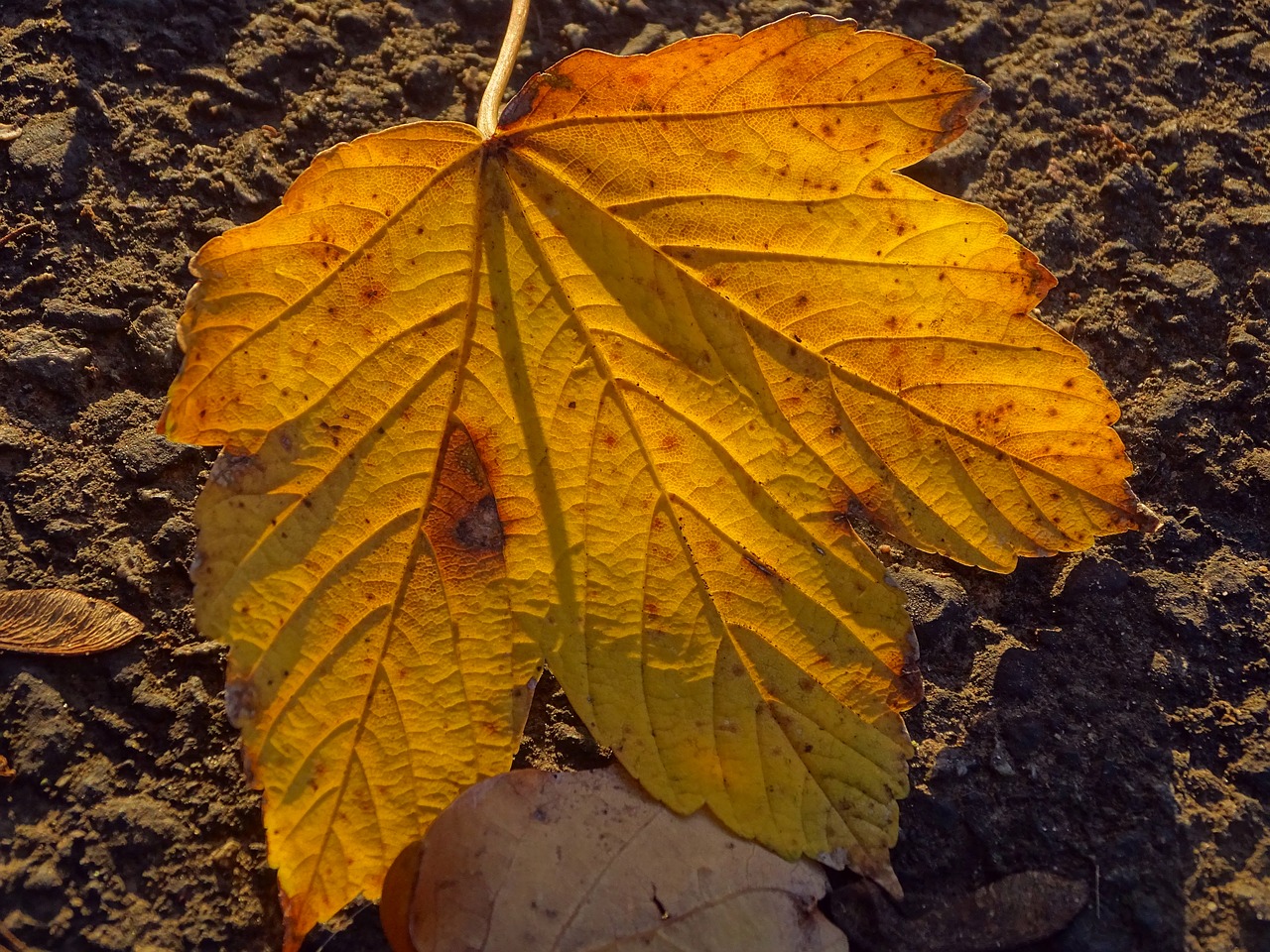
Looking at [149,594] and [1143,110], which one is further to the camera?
[1143,110]

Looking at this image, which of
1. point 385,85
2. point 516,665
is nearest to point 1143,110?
point 385,85

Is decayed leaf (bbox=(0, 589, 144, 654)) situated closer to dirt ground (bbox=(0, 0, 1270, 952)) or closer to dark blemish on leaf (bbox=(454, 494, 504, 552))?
dirt ground (bbox=(0, 0, 1270, 952))

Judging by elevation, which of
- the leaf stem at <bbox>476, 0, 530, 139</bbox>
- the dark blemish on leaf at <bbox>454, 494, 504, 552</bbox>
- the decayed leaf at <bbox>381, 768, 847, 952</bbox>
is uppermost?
the leaf stem at <bbox>476, 0, 530, 139</bbox>

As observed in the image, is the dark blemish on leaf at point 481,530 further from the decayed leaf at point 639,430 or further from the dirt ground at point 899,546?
the dirt ground at point 899,546

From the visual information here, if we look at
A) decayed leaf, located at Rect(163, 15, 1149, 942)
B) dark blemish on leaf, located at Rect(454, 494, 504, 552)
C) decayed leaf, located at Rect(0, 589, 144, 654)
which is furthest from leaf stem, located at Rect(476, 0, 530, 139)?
decayed leaf, located at Rect(0, 589, 144, 654)

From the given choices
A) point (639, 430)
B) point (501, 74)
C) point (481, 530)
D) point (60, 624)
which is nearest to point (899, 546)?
point (639, 430)

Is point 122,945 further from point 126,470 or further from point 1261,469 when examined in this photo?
point 1261,469

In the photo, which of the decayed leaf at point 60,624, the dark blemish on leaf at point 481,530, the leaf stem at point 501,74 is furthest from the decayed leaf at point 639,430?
the decayed leaf at point 60,624

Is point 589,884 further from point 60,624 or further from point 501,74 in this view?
point 501,74
